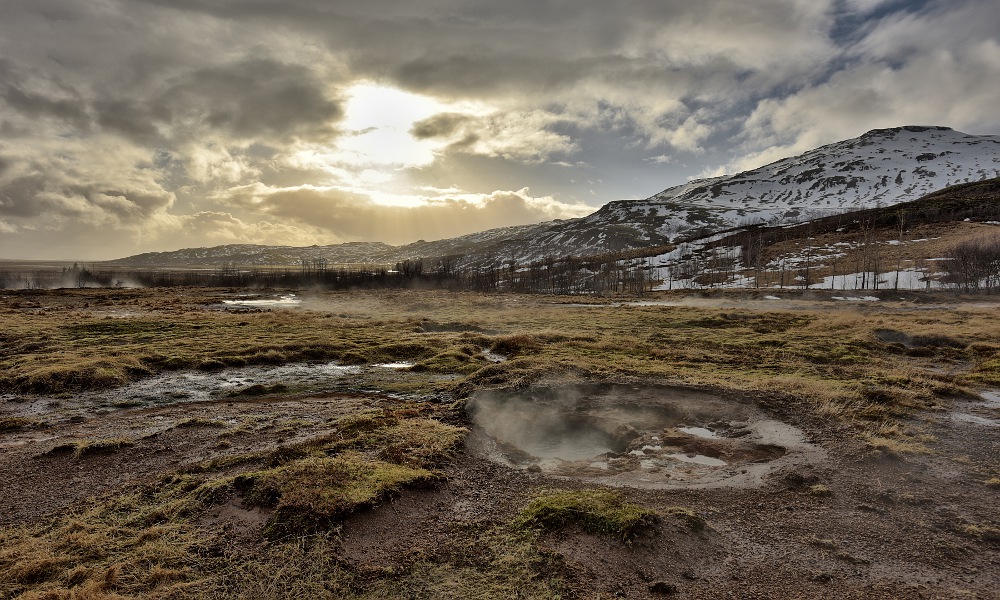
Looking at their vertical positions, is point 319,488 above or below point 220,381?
above

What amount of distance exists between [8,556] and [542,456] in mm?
11274

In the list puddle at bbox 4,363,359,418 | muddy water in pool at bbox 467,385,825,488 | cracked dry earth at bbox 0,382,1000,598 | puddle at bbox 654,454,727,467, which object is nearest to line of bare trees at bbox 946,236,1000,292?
muddy water in pool at bbox 467,385,825,488

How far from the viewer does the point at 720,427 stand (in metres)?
14.7

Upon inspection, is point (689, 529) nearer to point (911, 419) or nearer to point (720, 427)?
point (720, 427)

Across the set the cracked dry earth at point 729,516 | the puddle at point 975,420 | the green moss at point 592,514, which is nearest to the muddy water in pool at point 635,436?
the cracked dry earth at point 729,516

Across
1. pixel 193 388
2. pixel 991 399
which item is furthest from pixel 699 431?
pixel 193 388

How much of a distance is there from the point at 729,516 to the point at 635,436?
5.23 m

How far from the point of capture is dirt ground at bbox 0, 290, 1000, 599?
22.9 feet

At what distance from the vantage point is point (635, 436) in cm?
1405

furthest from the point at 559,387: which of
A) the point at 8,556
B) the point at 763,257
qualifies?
the point at 763,257

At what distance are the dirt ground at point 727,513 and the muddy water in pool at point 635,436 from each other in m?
0.62

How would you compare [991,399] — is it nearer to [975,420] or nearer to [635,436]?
[975,420]

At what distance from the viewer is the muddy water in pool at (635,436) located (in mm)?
11328

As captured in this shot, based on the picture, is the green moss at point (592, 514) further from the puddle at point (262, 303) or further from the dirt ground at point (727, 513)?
the puddle at point (262, 303)
